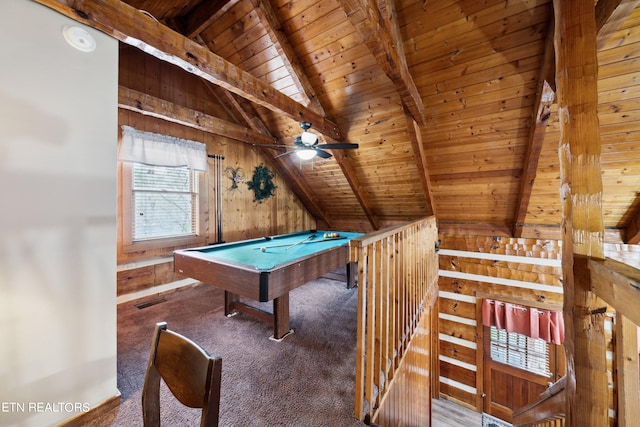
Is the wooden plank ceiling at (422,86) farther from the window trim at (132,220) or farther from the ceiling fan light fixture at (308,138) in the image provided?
the window trim at (132,220)

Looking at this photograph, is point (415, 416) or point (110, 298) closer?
point (110, 298)

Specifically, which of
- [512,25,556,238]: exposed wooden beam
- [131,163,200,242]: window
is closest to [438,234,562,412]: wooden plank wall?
[512,25,556,238]: exposed wooden beam

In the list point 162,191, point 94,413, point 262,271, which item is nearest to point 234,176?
point 162,191

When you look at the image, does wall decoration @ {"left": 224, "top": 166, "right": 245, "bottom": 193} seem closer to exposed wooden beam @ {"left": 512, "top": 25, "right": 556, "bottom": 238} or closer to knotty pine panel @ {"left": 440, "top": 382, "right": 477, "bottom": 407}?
exposed wooden beam @ {"left": 512, "top": 25, "right": 556, "bottom": 238}

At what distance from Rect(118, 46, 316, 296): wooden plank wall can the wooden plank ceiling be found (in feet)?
1.16

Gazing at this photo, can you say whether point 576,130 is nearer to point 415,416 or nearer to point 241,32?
point 415,416

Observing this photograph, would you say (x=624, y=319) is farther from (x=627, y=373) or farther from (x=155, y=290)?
(x=155, y=290)

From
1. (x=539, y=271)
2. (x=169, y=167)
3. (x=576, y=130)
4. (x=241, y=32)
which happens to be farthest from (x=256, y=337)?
(x=539, y=271)

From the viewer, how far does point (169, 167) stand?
3354 millimetres

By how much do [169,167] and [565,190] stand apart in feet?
13.1

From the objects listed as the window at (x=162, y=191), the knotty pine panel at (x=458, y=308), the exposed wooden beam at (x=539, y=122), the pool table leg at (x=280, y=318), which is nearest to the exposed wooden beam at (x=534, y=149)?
the exposed wooden beam at (x=539, y=122)

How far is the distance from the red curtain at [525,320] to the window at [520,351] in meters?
0.28

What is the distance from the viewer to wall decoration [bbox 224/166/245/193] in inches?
161

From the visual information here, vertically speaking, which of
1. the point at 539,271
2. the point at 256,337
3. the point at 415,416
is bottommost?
the point at 415,416
